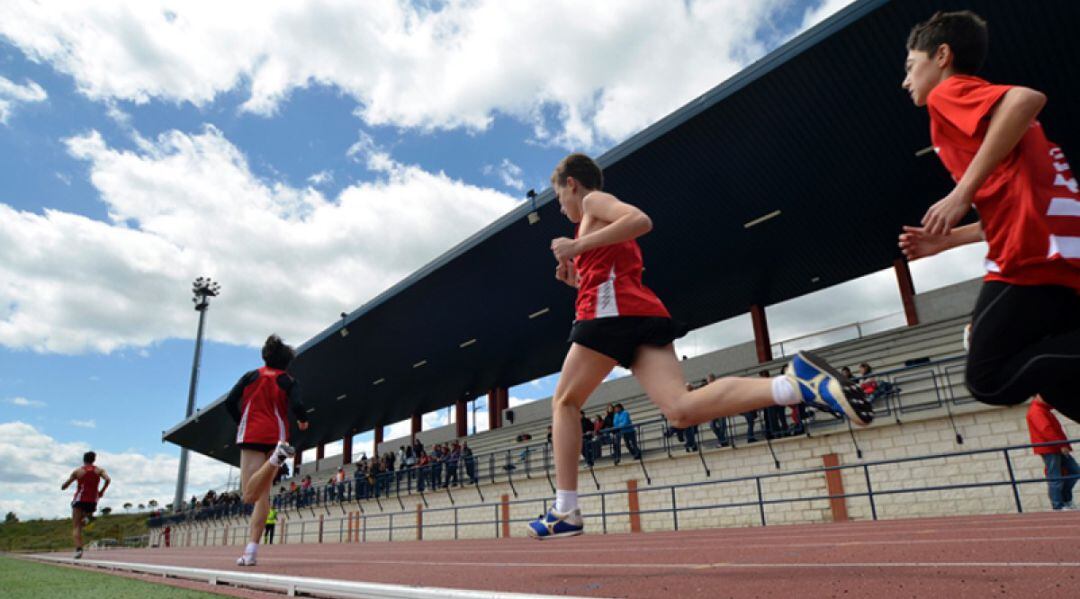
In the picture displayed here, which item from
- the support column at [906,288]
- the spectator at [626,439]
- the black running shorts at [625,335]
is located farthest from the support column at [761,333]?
the black running shorts at [625,335]

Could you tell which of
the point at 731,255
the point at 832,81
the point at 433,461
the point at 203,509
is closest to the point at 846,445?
the point at 832,81

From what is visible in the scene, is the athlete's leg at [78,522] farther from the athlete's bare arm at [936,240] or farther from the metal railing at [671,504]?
the athlete's bare arm at [936,240]

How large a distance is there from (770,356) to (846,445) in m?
11.4

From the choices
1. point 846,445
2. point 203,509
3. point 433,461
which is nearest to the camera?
point 846,445

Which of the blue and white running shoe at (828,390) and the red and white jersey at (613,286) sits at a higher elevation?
the red and white jersey at (613,286)

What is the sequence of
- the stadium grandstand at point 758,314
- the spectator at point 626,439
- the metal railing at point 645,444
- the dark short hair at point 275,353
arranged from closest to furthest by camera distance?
1. the dark short hair at point 275,353
2. the stadium grandstand at point 758,314
3. the metal railing at point 645,444
4. the spectator at point 626,439

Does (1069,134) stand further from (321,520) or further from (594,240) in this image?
(321,520)

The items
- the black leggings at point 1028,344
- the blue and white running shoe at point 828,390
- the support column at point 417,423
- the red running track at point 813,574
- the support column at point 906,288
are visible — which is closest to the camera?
the black leggings at point 1028,344

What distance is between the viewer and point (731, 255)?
2011cm

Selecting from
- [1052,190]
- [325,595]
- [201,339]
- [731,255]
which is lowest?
[325,595]

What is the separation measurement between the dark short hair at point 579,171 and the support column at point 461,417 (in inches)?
1363

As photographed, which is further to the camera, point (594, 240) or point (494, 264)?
point (494, 264)

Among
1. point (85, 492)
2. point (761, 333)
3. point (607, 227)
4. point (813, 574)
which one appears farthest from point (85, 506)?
point (761, 333)

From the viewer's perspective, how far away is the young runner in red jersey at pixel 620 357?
98.3 inches
